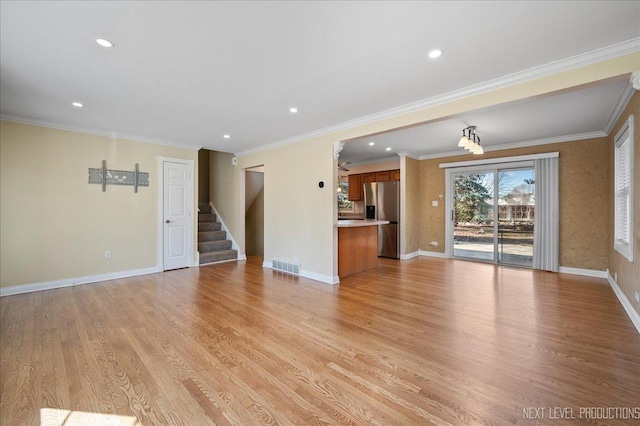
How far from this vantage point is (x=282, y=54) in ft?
7.46

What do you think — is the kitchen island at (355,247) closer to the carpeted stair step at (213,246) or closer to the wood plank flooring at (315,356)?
the wood plank flooring at (315,356)

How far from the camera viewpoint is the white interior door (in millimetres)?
5266

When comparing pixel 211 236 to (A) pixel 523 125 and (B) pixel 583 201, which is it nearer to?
(A) pixel 523 125

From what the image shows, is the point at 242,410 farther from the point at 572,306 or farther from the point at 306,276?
the point at 572,306

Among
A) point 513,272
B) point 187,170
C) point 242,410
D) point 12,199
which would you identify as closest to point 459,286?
point 513,272

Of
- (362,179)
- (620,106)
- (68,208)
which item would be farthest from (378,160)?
(68,208)

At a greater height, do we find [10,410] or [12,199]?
[12,199]

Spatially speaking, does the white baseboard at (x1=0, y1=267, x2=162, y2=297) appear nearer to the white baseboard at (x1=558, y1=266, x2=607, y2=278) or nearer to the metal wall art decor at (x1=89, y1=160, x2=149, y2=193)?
the metal wall art decor at (x1=89, y1=160, x2=149, y2=193)

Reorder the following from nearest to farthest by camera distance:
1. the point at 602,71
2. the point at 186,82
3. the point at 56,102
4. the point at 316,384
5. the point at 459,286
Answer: the point at 316,384 < the point at 602,71 < the point at 186,82 < the point at 56,102 < the point at 459,286

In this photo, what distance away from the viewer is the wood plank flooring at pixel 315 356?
5.38 feet

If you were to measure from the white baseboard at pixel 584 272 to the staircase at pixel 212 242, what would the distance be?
682cm

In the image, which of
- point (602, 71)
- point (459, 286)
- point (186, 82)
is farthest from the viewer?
point (459, 286)

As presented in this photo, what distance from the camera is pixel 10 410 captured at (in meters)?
1.64

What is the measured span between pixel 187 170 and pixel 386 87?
4421mm
